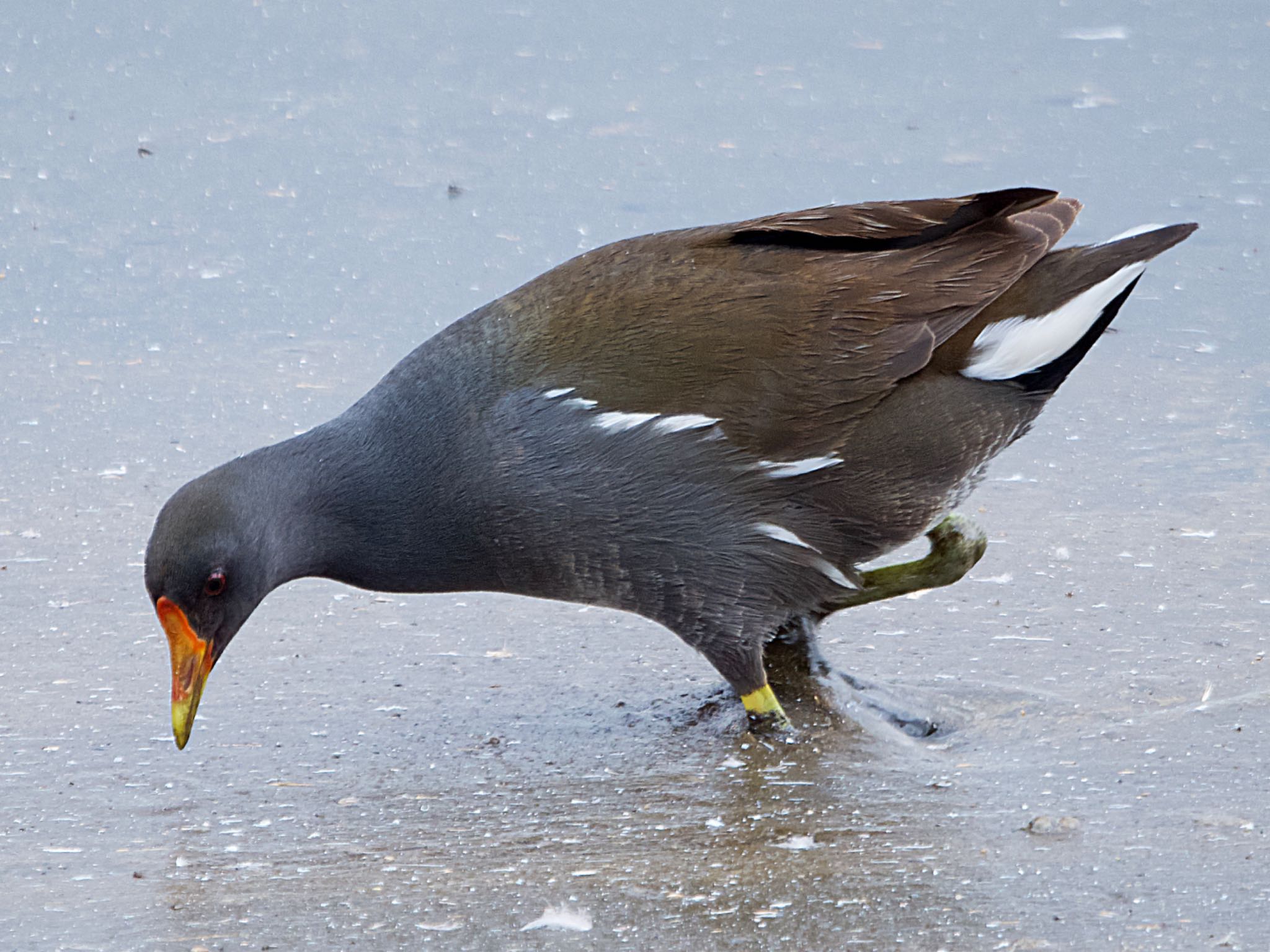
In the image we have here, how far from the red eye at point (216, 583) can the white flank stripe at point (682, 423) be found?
0.82 metres

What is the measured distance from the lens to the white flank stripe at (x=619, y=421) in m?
3.31

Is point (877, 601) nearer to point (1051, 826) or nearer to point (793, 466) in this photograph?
point (793, 466)

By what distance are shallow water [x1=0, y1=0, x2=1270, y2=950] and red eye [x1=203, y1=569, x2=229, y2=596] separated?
0.36 meters

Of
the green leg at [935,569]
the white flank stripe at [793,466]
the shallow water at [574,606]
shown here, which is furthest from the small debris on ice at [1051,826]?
the green leg at [935,569]

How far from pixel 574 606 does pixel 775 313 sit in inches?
37.9

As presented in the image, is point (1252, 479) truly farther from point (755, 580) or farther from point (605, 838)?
point (605, 838)

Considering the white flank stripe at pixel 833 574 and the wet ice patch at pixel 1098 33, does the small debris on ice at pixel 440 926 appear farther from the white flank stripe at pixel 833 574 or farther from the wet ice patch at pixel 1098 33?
the wet ice patch at pixel 1098 33

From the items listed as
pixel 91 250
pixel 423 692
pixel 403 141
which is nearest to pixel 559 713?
pixel 423 692

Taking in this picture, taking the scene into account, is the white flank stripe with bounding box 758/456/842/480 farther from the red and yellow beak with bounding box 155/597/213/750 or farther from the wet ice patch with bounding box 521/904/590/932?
the red and yellow beak with bounding box 155/597/213/750

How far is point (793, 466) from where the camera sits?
337 centimetres

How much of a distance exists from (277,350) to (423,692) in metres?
1.72

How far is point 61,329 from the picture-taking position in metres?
5.21

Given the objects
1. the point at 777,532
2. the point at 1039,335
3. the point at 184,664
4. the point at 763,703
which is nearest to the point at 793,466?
the point at 777,532

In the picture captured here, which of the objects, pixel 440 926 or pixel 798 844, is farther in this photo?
pixel 798 844
